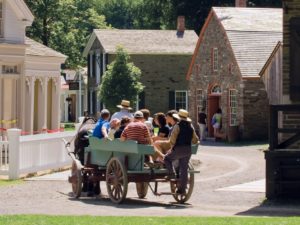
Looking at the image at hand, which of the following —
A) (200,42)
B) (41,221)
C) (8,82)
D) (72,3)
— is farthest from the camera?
(72,3)

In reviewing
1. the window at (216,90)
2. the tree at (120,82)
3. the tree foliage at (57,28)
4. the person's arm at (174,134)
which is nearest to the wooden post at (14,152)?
the person's arm at (174,134)

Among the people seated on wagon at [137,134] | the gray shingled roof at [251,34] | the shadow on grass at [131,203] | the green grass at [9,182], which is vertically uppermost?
the gray shingled roof at [251,34]

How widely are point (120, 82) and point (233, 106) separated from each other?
14557mm

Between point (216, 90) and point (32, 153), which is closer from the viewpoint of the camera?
point (32, 153)

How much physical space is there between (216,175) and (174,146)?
7.51 meters

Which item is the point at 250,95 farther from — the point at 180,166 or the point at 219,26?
the point at 180,166

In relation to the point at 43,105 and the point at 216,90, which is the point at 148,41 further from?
the point at 43,105

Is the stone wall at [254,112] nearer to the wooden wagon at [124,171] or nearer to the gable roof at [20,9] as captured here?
the gable roof at [20,9]

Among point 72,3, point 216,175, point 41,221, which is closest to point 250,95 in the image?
point 216,175

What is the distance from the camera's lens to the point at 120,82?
61.5 meters

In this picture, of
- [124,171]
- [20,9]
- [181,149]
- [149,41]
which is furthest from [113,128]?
[149,41]

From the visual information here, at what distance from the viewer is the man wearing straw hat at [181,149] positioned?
19.6 m

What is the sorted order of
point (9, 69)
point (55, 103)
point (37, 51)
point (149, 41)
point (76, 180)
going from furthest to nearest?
point (149, 41) < point (55, 103) < point (37, 51) < point (9, 69) < point (76, 180)

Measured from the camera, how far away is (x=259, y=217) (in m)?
17.1
